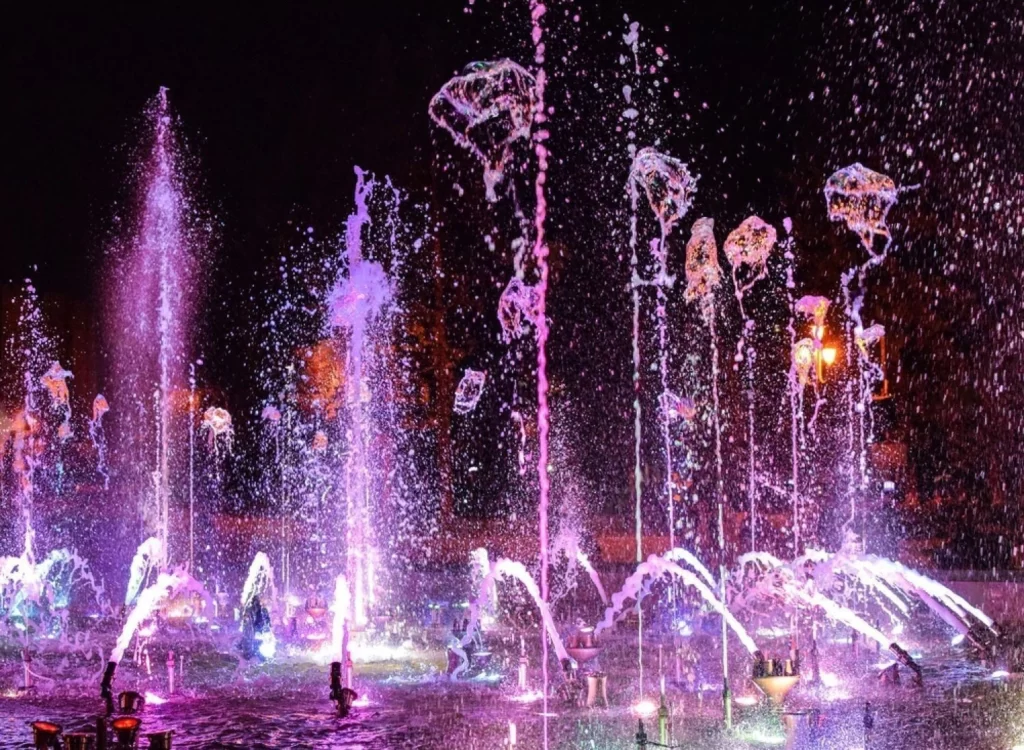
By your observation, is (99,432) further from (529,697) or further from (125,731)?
(125,731)

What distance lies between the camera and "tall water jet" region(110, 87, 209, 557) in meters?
24.2

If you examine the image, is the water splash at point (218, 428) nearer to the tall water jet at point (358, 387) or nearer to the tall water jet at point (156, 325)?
the tall water jet at point (156, 325)

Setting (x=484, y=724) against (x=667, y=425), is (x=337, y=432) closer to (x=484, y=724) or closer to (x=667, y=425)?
(x=667, y=425)

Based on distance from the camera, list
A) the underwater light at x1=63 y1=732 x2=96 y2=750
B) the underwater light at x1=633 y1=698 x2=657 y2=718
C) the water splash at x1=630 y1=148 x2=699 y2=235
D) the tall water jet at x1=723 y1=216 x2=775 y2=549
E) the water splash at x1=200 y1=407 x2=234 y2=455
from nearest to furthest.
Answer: the underwater light at x1=63 y1=732 x2=96 y2=750 → the underwater light at x1=633 y1=698 x2=657 y2=718 → the water splash at x1=630 y1=148 x2=699 y2=235 → the tall water jet at x1=723 y1=216 x2=775 y2=549 → the water splash at x1=200 y1=407 x2=234 y2=455

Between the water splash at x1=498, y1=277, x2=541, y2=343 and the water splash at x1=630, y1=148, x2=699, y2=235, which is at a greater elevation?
the water splash at x1=630, y1=148, x2=699, y2=235

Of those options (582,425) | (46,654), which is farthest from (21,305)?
(46,654)

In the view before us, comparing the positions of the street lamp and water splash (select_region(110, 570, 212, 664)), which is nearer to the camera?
water splash (select_region(110, 570, 212, 664))

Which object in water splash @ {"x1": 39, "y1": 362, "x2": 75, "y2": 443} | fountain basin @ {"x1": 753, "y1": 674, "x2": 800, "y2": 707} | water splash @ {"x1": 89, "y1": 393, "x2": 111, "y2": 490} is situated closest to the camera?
fountain basin @ {"x1": 753, "y1": 674, "x2": 800, "y2": 707}

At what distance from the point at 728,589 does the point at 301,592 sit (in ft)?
27.2

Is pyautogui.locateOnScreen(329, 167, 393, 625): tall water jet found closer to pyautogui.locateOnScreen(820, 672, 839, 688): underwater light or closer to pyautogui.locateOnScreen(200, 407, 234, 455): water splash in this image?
pyautogui.locateOnScreen(820, 672, 839, 688): underwater light

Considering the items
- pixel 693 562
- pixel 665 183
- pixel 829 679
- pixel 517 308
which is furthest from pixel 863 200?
pixel 829 679

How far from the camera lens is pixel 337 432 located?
106 ft

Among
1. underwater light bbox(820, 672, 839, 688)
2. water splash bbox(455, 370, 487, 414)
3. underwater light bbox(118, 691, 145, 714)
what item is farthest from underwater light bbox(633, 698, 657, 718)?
water splash bbox(455, 370, 487, 414)

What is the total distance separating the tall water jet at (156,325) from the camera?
954 inches
